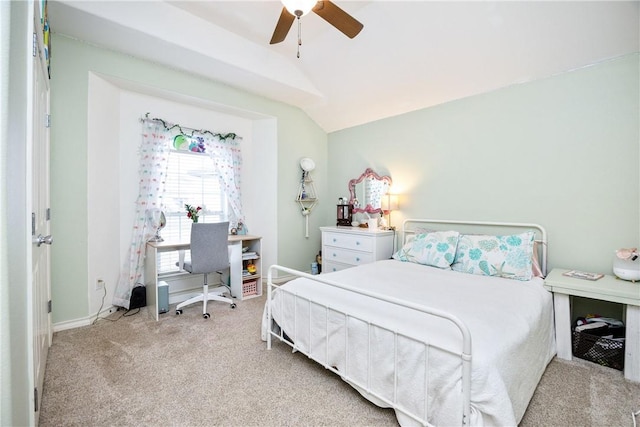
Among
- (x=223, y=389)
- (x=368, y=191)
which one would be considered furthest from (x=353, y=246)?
(x=223, y=389)

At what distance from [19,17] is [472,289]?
2.77 meters

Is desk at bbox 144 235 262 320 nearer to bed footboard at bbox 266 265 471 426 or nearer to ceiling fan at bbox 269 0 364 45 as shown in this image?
bed footboard at bbox 266 265 471 426

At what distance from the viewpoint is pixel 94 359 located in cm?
218

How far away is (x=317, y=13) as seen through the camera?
208 centimetres

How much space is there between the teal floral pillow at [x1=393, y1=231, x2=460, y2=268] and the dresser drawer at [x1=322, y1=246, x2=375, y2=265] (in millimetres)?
575

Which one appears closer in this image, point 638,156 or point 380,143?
point 638,156

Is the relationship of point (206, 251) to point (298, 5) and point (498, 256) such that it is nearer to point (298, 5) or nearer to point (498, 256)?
point (298, 5)

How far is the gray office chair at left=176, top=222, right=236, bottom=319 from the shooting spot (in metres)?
3.05

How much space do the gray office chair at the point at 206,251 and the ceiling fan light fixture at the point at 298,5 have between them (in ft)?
6.79

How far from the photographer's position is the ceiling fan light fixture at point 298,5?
6.13ft

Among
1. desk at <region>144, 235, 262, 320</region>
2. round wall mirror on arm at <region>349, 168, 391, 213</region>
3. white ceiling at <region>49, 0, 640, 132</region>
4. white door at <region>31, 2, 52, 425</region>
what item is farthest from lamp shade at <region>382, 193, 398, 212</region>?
white door at <region>31, 2, 52, 425</region>

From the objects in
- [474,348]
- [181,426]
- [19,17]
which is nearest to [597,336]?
[474,348]

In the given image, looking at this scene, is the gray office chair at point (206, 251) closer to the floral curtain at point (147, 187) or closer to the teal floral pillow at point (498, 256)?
the floral curtain at point (147, 187)

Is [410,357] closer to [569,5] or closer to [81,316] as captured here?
[569,5]
